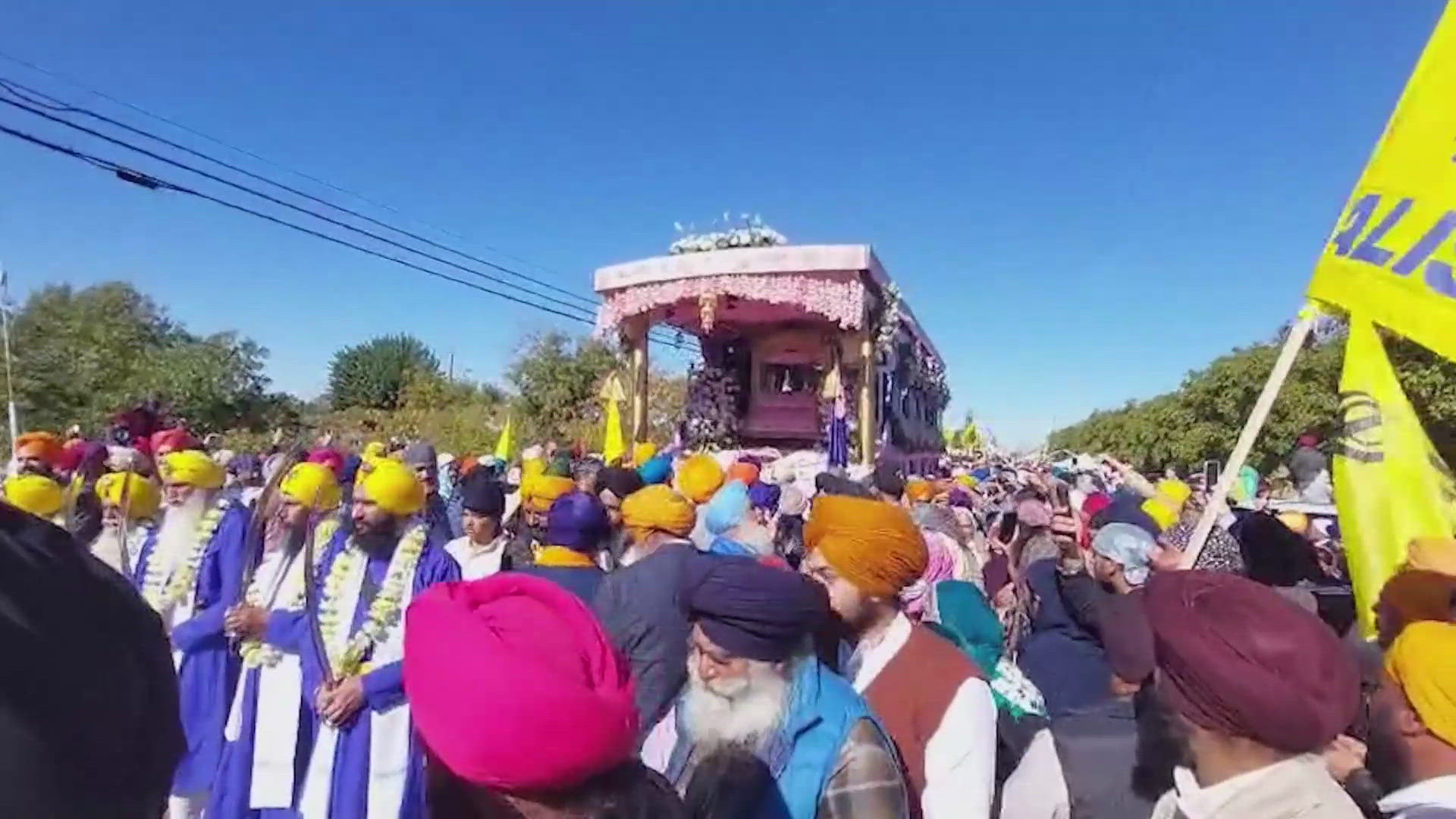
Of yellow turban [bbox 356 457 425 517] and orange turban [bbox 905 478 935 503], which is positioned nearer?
yellow turban [bbox 356 457 425 517]

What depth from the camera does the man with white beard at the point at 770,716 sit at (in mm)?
2041

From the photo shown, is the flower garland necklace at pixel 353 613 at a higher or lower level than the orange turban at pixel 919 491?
lower

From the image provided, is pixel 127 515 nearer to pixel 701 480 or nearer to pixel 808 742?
pixel 701 480

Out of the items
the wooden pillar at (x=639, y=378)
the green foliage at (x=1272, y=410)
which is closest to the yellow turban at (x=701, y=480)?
the wooden pillar at (x=639, y=378)

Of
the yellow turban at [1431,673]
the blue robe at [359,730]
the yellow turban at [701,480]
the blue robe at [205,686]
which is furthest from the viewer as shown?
the yellow turban at [701,480]

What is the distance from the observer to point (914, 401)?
18.5 metres

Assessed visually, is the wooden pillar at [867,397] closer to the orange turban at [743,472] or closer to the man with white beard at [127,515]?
the orange turban at [743,472]

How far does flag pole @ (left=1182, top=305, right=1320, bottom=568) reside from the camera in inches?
126

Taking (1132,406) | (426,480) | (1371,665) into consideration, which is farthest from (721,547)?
(1132,406)

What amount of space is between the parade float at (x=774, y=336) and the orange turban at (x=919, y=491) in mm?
3149

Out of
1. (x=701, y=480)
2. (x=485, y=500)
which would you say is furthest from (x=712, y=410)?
(x=485, y=500)

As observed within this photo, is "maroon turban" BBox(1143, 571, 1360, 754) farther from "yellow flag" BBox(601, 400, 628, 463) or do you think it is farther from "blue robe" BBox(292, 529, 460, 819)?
"yellow flag" BBox(601, 400, 628, 463)

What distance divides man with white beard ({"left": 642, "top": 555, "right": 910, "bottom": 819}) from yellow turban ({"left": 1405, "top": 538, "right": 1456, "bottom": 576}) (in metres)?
1.87

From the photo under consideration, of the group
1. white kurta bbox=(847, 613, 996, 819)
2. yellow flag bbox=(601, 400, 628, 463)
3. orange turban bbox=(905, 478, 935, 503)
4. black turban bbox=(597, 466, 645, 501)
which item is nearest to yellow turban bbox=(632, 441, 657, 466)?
yellow flag bbox=(601, 400, 628, 463)
